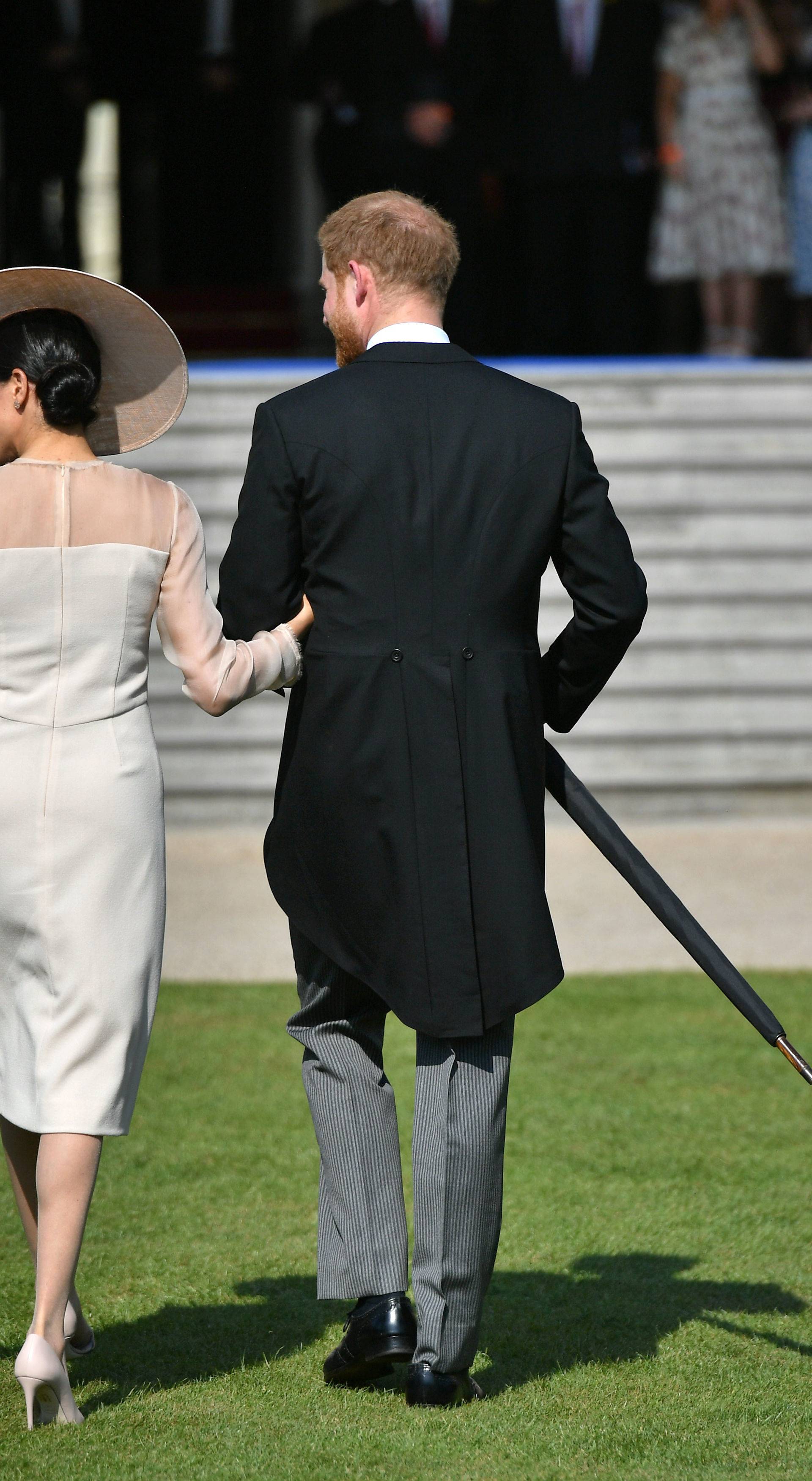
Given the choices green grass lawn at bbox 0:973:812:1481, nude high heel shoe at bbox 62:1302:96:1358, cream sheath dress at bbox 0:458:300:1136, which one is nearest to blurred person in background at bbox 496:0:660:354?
green grass lawn at bbox 0:973:812:1481

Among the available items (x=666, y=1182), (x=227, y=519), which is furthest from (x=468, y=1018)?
(x=227, y=519)

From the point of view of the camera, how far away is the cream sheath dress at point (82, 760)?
10.3ft

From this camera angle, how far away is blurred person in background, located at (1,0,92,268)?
1211cm

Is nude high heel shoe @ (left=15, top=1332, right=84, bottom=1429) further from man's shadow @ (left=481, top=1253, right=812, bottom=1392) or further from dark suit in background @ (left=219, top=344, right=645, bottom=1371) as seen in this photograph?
man's shadow @ (left=481, top=1253, right=812, bottom=1392)

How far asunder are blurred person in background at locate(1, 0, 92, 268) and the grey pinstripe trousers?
9.43m

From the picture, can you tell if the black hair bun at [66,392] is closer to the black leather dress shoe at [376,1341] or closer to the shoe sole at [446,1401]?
the black leather dress shoe at [376,1341]

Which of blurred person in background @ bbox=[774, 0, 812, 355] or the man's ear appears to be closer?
the man's ear

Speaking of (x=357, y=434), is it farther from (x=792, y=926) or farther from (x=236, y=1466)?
(x=792, y=926)

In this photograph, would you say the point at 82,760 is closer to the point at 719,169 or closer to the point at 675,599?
the point at 675,599

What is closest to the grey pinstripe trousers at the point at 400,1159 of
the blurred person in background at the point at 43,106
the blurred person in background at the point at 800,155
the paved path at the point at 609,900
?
the paved path at the point at 609,900

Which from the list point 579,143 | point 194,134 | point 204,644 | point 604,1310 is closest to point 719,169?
point 579,143

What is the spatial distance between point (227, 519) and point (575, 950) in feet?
10.6

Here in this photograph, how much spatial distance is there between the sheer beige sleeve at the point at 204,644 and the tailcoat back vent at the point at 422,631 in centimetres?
6

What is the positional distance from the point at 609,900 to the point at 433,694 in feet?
14.5
